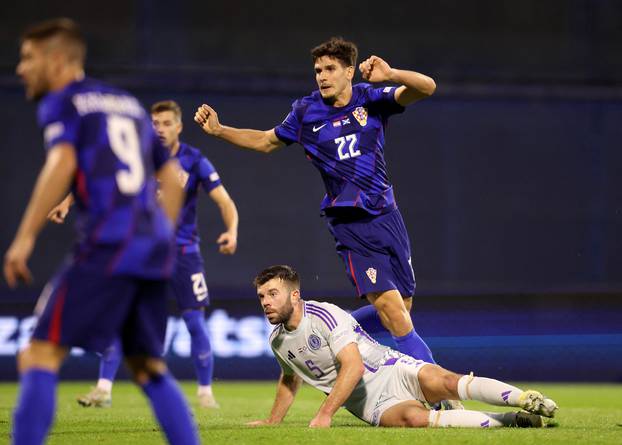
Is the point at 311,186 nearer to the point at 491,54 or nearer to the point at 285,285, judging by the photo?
the point at 491,54

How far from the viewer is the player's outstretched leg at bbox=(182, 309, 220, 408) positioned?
815 centimetres

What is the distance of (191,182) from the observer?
26.0 feet

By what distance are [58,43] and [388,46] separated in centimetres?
1087

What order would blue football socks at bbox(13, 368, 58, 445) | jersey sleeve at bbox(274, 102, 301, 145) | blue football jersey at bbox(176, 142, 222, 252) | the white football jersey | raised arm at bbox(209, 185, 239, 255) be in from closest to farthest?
blue football socks at bbox(13, 368, 58, 445), raised arm at bbox(209, 185, 239, 255), the white football jersey, jersey sleeve at bbox(274, 102, 301, 145), blue football jersey at bbox(176, 142, 222, 252)

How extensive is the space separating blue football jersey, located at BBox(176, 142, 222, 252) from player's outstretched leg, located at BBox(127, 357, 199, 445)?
Answer: 13.3 ft

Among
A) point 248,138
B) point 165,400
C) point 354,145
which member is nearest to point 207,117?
point 248,138

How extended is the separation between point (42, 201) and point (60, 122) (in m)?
0.28

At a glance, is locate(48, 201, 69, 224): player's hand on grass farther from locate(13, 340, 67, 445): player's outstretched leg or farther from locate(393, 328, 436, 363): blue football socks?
locate(13, 340, 67, 445): player's outstretched leg

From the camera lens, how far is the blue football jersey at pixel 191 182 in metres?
7.77

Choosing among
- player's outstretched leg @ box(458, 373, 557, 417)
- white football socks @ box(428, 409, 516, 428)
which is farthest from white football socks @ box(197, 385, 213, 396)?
player's outstretched leg @ box(458, 373, 557, 417)

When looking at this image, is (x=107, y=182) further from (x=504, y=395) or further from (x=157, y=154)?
(x=504, y=395)

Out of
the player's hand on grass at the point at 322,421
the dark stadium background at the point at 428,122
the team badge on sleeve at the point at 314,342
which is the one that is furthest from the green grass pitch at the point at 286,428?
the dark stadium background at the point at 428,122

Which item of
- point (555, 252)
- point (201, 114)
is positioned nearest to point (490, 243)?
point (555, 252)

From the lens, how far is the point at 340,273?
521 inches
